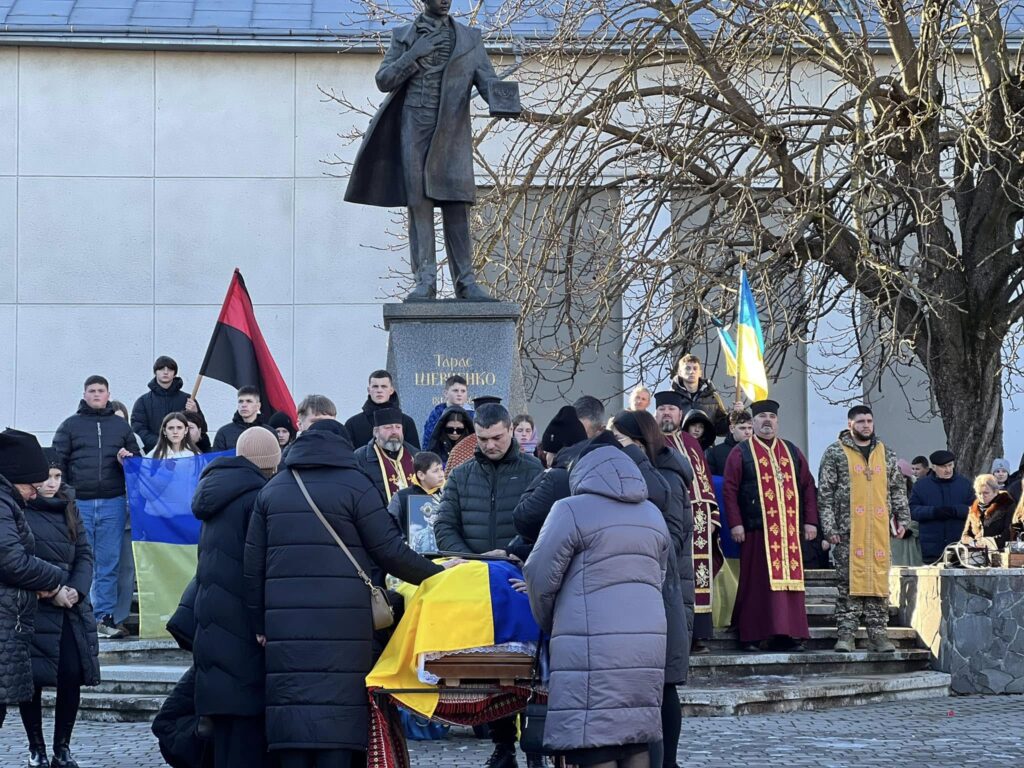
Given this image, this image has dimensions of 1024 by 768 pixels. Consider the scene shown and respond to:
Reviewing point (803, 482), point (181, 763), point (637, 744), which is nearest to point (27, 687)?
point (181, 763)

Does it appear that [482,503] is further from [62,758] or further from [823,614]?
[823,614]

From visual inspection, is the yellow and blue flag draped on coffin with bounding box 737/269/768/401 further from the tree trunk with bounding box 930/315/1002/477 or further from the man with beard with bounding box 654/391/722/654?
the tree trunk with bounding box 930/315/1002/477

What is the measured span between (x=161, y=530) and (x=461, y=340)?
2.51 metres

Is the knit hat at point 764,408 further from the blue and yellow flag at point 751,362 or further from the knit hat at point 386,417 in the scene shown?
the knit hat at point 386,417

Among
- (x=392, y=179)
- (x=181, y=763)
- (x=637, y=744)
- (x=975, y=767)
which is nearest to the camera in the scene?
(x=637, y=744)

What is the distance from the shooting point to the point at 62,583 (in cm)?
838

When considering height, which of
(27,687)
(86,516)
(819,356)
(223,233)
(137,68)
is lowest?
(27,687)

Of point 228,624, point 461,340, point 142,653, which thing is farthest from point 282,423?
point 228,624

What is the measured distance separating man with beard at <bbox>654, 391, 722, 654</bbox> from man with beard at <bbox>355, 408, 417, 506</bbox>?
1884 mm

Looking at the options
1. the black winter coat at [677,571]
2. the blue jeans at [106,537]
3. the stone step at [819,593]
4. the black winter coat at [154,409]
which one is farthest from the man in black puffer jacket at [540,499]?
the stone step at [819,593]

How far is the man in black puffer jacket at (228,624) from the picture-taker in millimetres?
6684

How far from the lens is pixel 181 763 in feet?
23.4

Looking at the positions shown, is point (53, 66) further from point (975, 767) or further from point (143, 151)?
point (975, 767)

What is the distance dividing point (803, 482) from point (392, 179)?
12.1ft
